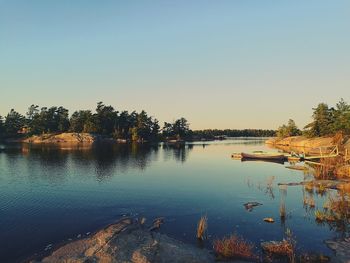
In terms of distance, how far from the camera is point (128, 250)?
834 inches

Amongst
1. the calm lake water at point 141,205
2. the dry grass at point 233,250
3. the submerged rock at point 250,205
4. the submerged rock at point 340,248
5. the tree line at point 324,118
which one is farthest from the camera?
the tree line at point 324,118

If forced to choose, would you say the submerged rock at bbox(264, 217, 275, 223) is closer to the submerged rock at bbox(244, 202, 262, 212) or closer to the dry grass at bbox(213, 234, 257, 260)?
the submerged rock at bbox(244, 202, 262, 212)

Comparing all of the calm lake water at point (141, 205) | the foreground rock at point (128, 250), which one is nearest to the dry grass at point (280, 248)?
the calm lake water at point (141, 205)

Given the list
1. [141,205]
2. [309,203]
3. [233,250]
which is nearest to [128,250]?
[233,250]

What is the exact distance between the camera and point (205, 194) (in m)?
43.7

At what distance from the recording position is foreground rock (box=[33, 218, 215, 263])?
65.8 ft

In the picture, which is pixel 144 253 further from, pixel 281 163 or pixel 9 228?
pixel 281 163

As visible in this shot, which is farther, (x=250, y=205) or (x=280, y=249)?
(x=250, y=205)

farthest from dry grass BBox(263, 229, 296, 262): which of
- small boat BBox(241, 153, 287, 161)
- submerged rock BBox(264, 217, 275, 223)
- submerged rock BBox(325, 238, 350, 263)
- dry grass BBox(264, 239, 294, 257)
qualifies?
small boat BBox(241, 153, 287, 161)

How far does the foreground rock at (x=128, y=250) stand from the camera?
2005cm

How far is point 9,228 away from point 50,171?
3756 cm

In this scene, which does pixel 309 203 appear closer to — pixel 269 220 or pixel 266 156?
pixel 269 220

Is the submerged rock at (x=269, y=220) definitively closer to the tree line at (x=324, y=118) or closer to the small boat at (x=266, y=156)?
the small boat at (x=266, y=156)

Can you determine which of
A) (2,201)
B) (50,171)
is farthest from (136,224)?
(50,171)
